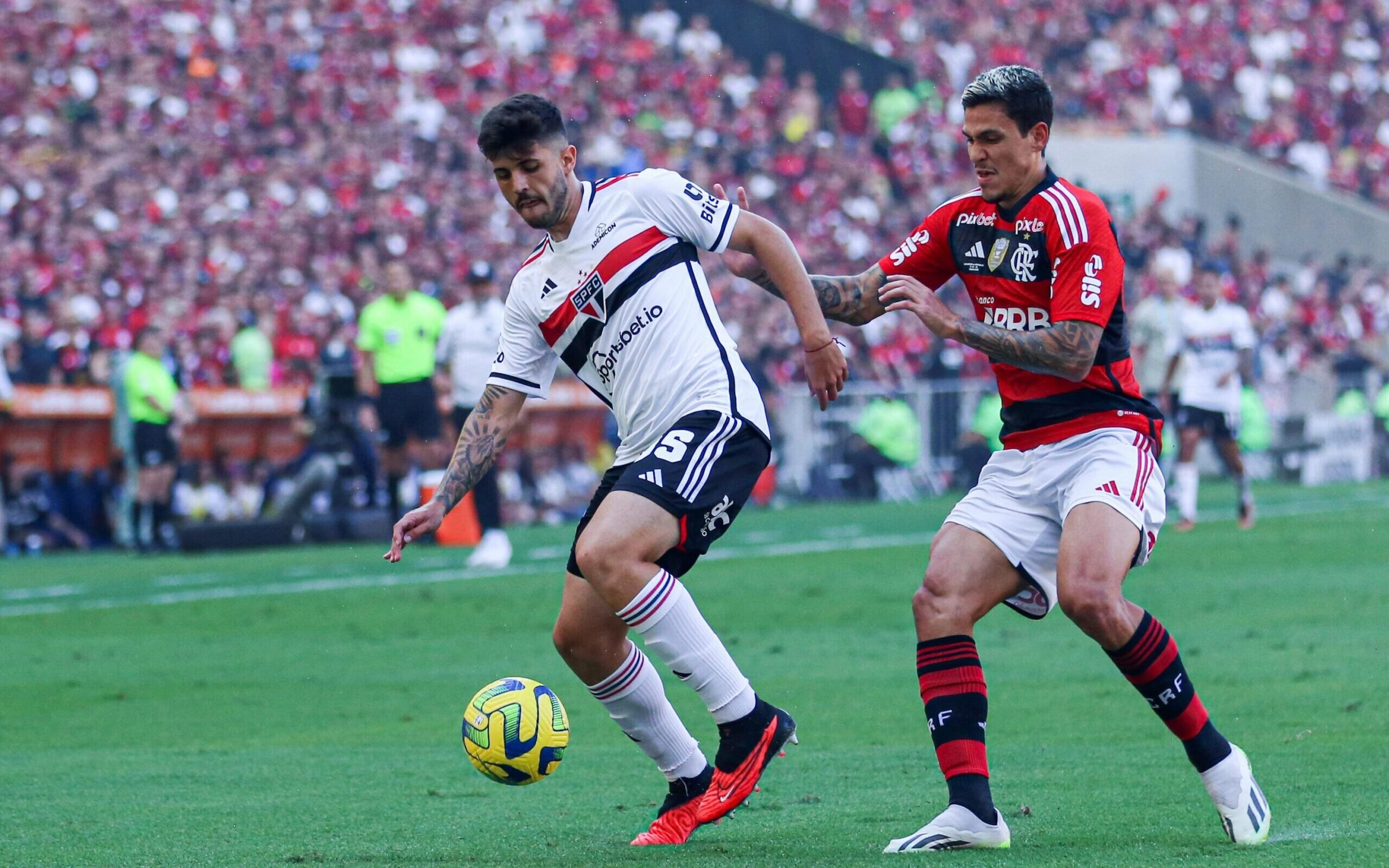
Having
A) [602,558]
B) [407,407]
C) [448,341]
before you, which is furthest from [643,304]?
[407,407]

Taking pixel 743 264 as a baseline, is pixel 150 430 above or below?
below

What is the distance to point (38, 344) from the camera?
18.9 meters

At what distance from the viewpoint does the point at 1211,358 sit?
17.7 metres

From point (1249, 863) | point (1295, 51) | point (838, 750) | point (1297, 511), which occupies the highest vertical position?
point (1295, 51)

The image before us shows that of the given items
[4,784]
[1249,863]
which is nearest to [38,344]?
[4,784]

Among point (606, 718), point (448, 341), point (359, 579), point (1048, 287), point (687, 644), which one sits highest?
point (1048, 287)

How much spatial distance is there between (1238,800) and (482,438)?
97.8 inches

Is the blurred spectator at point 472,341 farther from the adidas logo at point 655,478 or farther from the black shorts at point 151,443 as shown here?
the adidas logo at point 655,478

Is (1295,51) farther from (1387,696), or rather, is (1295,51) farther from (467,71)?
(1387,696)

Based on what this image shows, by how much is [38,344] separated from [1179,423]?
37.6 feet

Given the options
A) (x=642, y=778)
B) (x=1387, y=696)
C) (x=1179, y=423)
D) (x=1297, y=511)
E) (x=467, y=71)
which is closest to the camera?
(x=642, y=778)

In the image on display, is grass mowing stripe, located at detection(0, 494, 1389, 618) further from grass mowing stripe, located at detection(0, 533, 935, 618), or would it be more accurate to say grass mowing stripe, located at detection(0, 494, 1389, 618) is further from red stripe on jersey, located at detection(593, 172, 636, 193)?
red stripe on jersey, located at detection(593, 172, 636, 193)

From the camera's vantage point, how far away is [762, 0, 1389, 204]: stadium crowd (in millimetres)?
36156

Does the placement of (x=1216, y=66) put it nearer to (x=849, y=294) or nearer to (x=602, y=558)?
(x=849, y=294)
